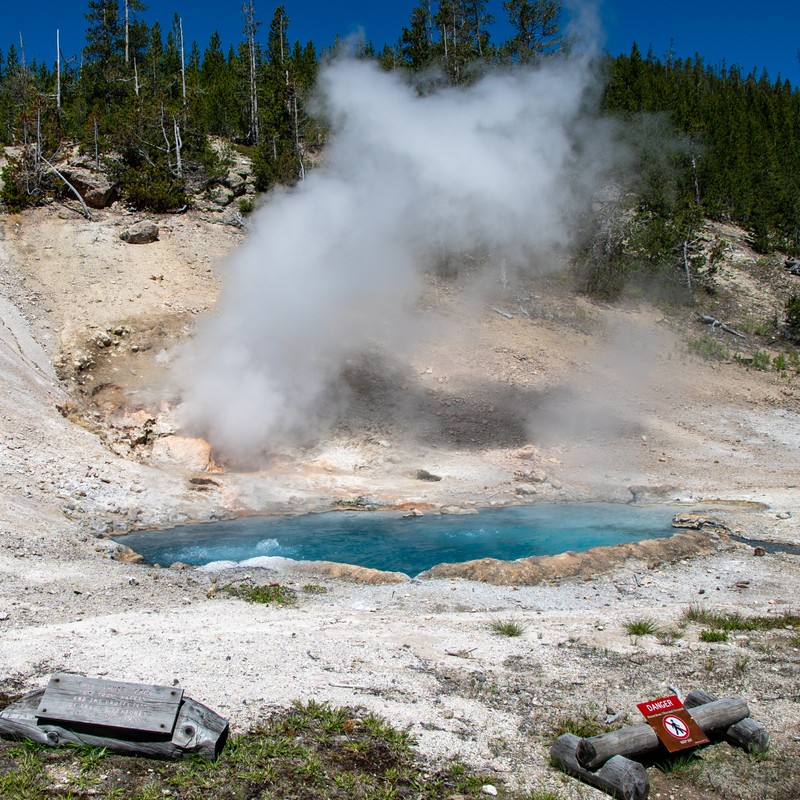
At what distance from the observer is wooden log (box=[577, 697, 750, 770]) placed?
12.5ft

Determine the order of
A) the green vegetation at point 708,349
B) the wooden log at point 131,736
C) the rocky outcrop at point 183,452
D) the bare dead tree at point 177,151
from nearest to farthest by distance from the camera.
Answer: the wooden log at point 131,736, the rocky outcrop at point 183,452, the green vegetation at point 708,349, the bare dead tree at point 177,151

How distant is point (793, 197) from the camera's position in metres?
30.8

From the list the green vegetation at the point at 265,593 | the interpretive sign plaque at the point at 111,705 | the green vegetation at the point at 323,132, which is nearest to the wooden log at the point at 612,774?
the interpretive sign plaque at the point at 111,705

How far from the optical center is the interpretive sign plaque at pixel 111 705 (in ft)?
12.3

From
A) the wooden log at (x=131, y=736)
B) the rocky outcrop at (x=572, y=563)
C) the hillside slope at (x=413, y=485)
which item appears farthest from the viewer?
the rocky outcrop at (x=572, y=563)

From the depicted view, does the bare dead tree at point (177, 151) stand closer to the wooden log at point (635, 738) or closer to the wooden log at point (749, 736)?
the wooden log at point (635, 738)

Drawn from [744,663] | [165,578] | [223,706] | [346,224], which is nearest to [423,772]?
[223,706]

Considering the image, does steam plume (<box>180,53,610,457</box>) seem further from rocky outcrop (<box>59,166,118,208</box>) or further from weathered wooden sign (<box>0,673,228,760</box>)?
weathered wooden sign (<box>0,673,228,760</box>)

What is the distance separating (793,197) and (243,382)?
27374 mm

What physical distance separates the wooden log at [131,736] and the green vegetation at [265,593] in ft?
10.2

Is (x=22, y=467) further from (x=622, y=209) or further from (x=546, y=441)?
(x=622, y=209)

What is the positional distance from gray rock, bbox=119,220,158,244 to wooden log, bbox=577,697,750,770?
1862 cm

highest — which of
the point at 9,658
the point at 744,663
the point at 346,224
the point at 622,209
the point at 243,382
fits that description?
the point at 622,209

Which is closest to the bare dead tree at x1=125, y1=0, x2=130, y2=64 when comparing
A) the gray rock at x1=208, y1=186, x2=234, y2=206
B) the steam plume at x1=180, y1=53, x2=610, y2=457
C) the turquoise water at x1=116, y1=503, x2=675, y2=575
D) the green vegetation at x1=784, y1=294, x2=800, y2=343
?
the gray rock at x1=208, y1=186, x2=234, y2=206
